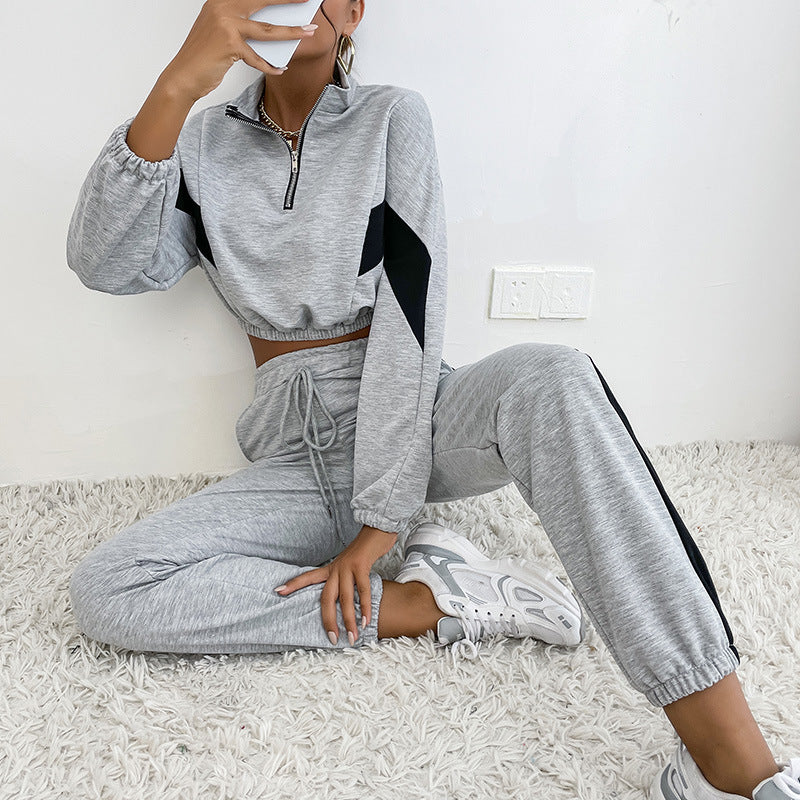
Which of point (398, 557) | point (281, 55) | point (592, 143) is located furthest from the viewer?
point (592, 143)

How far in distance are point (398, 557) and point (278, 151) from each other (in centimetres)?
59

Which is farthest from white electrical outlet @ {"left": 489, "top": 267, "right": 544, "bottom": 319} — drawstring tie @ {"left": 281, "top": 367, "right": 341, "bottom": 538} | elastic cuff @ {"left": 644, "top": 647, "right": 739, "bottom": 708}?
elastic cuff @ {"left": 644, "top": 647, "right": 739, "bottom": 708}

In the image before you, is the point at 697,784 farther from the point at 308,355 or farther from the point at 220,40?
the point at 220,40

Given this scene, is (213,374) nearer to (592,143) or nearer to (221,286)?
(221,286)

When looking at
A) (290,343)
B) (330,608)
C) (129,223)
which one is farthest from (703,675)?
(129,223)

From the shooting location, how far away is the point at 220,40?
0.87 meters

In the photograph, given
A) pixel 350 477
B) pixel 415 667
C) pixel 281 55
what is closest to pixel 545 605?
pixel 415 667

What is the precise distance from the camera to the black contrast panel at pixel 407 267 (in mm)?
1030

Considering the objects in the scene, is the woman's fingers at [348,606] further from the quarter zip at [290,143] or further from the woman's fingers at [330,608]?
the quarter zip at [290,143]

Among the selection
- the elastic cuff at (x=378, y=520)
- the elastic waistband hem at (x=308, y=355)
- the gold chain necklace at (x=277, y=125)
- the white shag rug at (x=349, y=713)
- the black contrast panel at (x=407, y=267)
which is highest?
the gold chain necklace at (x=277, y=125)

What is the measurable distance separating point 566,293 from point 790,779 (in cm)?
84

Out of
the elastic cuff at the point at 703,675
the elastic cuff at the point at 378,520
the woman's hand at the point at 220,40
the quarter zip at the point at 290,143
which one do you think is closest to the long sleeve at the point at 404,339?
the elastic cuff at the point at 378,520

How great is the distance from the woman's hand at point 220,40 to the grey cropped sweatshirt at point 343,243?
0.15m

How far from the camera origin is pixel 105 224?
36.9 inches
